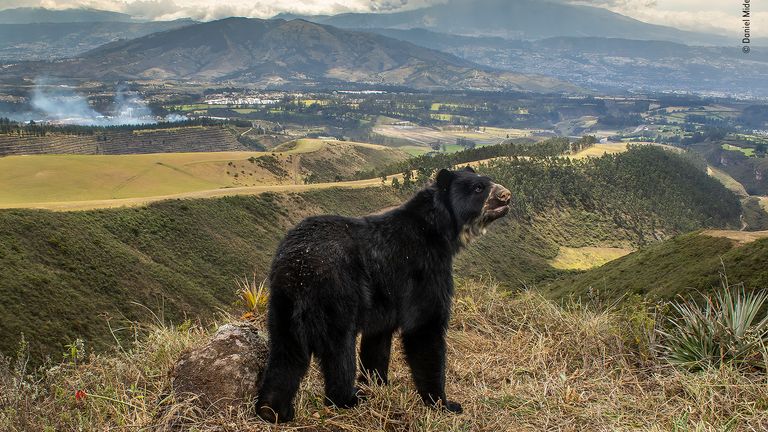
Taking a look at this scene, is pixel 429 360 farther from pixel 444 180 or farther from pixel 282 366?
pixel 444 180

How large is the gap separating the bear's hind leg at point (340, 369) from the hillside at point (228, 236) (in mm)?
2997

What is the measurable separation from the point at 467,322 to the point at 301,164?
135487 millimetres

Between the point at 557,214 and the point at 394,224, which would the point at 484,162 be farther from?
the point at 394,224

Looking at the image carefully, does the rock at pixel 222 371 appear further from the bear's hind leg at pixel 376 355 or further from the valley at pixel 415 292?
the bear's hind leg at pixel 376 355

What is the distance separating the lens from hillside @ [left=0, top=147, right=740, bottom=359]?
123ft

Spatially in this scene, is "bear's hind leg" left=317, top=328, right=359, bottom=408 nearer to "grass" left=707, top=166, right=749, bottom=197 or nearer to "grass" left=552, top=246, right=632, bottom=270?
"grass" left=552, top=246, right=632, bottom=270

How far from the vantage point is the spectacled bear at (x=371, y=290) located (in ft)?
15.2

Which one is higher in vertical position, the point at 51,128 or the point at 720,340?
the point at 720,340

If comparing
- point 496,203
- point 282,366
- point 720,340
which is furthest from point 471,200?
point 720,340

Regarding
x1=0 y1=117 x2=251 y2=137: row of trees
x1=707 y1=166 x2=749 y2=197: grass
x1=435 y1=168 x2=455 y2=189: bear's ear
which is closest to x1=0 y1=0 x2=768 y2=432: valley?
x1=435 y1=168 x2=455 y2=189: bear's ear

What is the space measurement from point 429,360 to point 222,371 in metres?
1.89

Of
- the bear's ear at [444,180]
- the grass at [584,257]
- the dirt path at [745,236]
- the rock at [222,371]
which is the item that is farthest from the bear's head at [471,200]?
the grass at [584,257]

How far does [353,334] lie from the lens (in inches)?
188

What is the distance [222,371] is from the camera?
4.95 m
